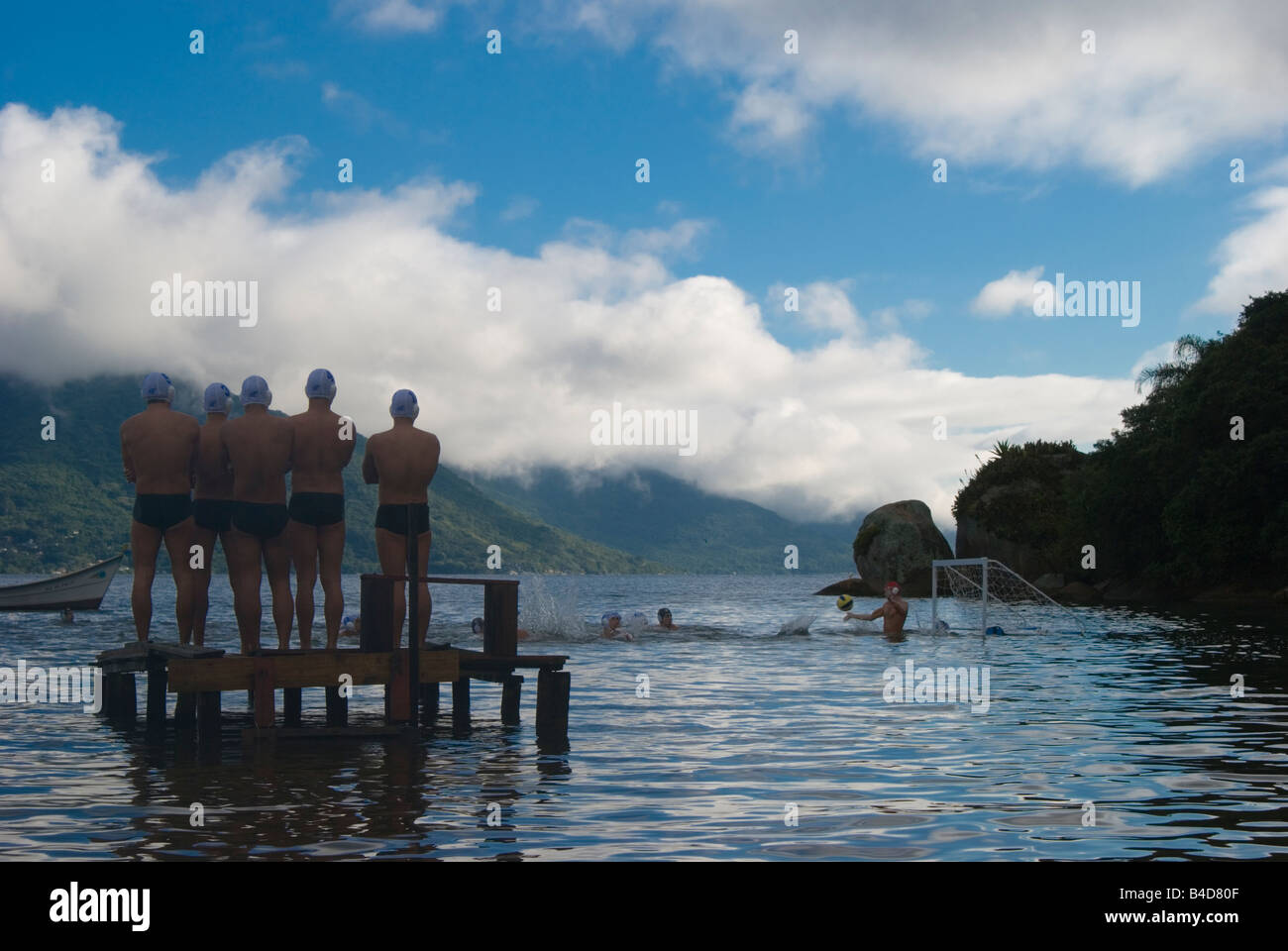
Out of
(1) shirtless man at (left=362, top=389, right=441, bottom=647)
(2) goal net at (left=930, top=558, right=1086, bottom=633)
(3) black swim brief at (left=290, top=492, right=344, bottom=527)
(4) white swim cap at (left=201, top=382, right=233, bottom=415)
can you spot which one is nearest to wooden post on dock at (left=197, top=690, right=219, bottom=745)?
(3) black swim brief at (left=290, top=492, right=344, bottom=527)

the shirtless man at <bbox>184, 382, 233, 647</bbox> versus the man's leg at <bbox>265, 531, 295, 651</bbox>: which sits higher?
the shirtless man at <bbox>184, 382, 233, 647</bbox>

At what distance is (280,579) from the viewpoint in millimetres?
14828

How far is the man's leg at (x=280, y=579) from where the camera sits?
1469cm

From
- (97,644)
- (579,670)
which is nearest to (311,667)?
(579,670)

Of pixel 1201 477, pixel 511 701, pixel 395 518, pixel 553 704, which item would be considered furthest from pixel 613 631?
pixel 1201 477

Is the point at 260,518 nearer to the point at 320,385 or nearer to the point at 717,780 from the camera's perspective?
the point at 320,385

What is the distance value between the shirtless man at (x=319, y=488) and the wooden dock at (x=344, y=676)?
1.87 ft

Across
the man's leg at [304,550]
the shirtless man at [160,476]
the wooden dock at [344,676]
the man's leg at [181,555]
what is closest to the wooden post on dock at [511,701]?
the wooden dock at [344,676]

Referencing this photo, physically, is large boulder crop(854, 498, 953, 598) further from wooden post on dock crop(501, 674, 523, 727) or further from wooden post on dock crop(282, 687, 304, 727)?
wooden post on dock crop(282, 687, 304, 727)

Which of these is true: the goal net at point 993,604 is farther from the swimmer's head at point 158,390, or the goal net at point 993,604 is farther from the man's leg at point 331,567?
the swimmer's head at point 158,390

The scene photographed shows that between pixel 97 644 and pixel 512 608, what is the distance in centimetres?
2360

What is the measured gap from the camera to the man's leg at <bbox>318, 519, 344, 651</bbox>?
14.6 m
